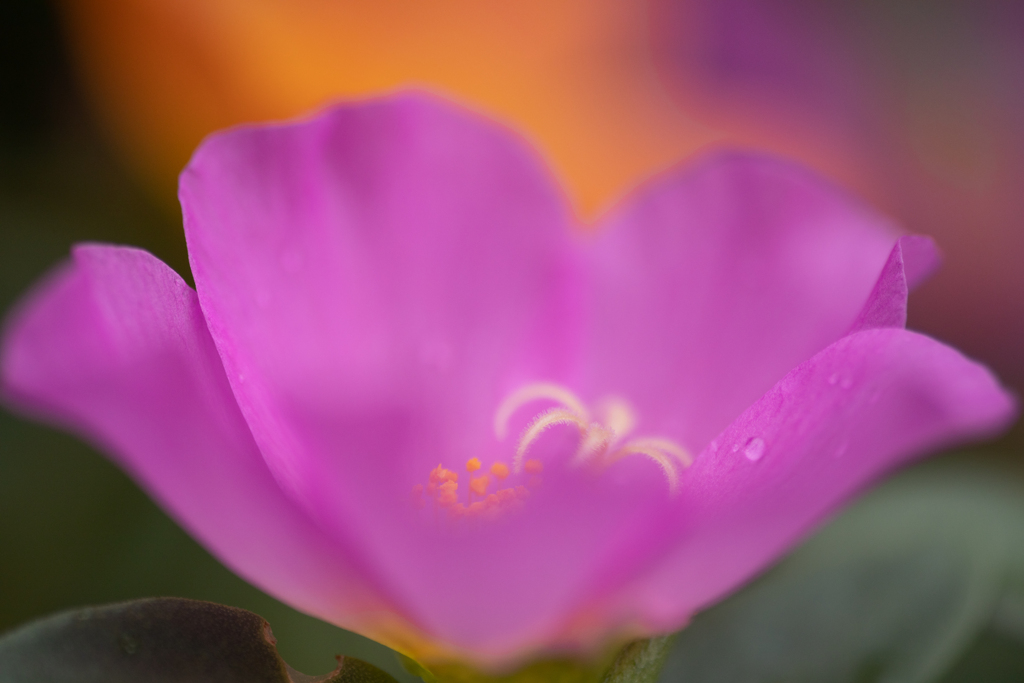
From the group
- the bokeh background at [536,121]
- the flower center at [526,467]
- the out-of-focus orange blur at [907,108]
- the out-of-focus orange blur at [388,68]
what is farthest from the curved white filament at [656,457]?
the out-of-focus orange blur at [907,108]

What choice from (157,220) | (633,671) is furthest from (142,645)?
(157,220)

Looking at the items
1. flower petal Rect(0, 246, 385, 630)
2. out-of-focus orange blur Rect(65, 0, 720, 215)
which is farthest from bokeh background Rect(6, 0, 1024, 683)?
flower petal Rect(0, 246, 385, 630)

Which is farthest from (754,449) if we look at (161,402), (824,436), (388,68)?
(388,68)

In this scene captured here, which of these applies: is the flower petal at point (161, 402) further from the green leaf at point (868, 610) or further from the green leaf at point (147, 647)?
the green leaf at point (868, 610)

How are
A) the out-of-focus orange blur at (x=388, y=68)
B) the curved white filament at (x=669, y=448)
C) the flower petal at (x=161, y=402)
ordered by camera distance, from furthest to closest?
the out-of-focus orange blur at (x=388, y=68) < the curved white filament at (x=669, y=448) < the flower petal at (x=161, y=402)

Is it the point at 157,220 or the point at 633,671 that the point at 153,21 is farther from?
the point at 633,671
